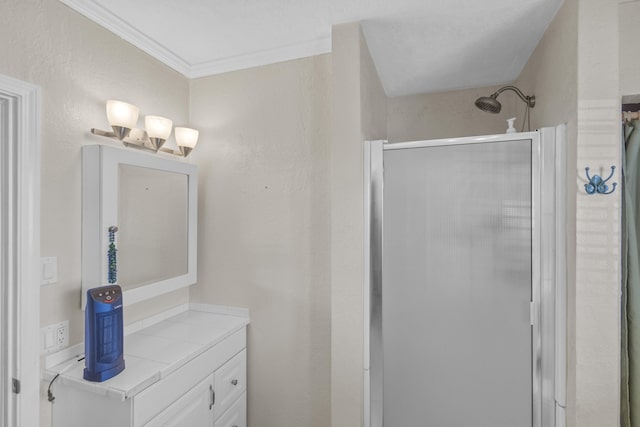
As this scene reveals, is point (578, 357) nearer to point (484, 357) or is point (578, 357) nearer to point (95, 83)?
point (484, 357)

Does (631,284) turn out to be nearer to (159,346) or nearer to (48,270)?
(159,346)

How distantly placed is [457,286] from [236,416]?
1.45 m

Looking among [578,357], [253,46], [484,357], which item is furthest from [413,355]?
[253,46]

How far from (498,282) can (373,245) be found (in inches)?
23.2

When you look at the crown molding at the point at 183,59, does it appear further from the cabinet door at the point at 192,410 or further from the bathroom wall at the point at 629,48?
the cabinet door at the point at 192,410

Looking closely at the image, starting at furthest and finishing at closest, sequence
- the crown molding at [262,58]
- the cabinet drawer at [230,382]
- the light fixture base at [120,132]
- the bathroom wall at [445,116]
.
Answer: the bathroom wall at [445,116]
the crown molding at [262,58]
the cabinet drawer at [230,382]
the light fixture base at [120,132]

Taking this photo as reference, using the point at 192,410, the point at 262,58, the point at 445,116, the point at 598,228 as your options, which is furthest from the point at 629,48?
the point at 192,410

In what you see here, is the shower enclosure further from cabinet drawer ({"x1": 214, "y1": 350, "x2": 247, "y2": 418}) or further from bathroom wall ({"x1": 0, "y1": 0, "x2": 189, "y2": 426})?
bathroom wall ({"x1": 0, "y1": 0, "x2": 189, "y2": 426})

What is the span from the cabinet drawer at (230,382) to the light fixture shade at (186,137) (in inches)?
52.4

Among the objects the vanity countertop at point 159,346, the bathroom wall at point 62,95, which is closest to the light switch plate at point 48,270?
the bathroom wall at point 62,95

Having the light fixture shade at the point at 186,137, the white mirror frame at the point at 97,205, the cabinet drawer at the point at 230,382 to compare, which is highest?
the light fixture shade at the point at 186,137

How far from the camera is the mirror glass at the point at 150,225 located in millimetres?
1556

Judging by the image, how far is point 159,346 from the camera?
1504 mm

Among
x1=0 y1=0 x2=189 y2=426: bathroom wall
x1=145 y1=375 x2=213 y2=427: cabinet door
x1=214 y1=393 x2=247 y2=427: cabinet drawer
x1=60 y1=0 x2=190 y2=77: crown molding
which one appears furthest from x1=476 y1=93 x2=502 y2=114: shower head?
x1=214 y1=393 x2=247 y2=427: cabinet drawer
